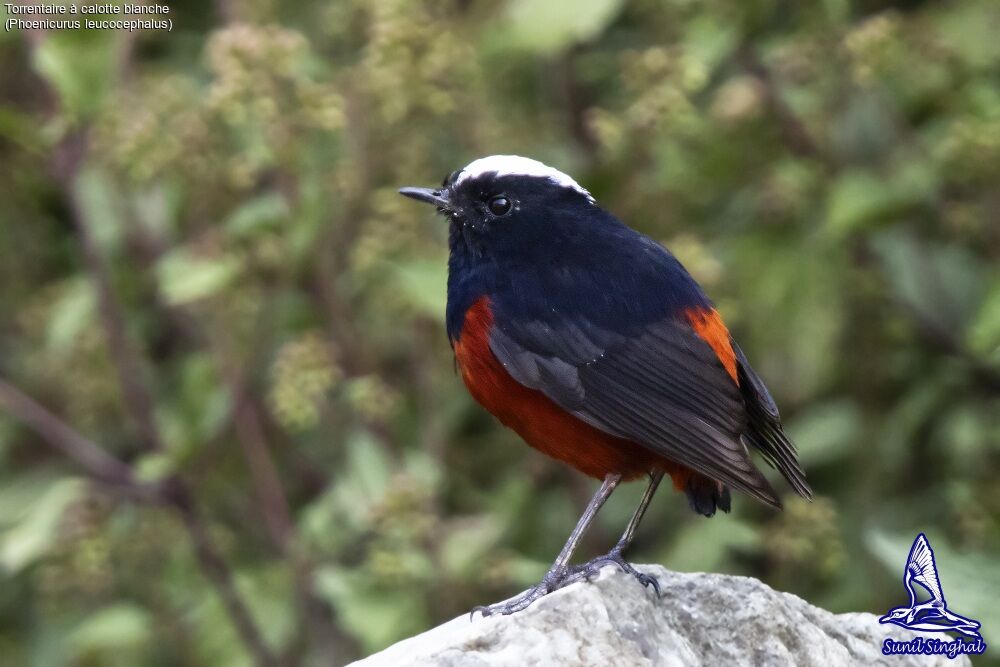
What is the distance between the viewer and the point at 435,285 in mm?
4973

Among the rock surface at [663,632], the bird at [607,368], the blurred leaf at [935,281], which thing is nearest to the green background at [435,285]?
the blurred leaf at [935,281]

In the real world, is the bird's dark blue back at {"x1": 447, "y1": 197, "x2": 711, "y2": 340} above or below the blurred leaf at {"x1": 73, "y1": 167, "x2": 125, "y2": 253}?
below

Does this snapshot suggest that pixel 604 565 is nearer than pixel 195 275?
Yes

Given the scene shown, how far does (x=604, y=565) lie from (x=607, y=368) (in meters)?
0.52

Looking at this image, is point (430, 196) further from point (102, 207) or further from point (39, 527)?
point (102, 207)

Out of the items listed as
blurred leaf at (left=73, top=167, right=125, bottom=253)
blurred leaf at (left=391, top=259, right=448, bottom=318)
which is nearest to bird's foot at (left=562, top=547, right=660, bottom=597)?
blurred leaf at (left=391, top=259, right=448, bottom=318)

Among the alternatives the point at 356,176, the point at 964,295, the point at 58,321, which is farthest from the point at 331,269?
the point at 964,295

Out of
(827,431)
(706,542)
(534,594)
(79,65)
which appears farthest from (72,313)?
(827,431)

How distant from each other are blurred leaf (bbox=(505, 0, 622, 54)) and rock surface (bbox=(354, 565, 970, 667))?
1.97 metres

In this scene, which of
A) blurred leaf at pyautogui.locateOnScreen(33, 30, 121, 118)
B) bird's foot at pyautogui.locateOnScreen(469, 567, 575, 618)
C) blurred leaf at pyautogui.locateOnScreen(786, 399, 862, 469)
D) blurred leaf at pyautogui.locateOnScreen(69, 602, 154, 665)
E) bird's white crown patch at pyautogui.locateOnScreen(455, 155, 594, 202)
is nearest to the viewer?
bird's foot at pyautogui.locateOnScreen(469, 567, 575, 618)

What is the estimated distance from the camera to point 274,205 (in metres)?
5.07

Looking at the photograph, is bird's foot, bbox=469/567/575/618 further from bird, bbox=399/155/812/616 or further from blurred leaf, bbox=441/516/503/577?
blurred leaf, bbox=441/516/503/577

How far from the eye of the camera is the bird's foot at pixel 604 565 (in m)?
3.68

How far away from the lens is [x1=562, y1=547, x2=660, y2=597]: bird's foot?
368cm
